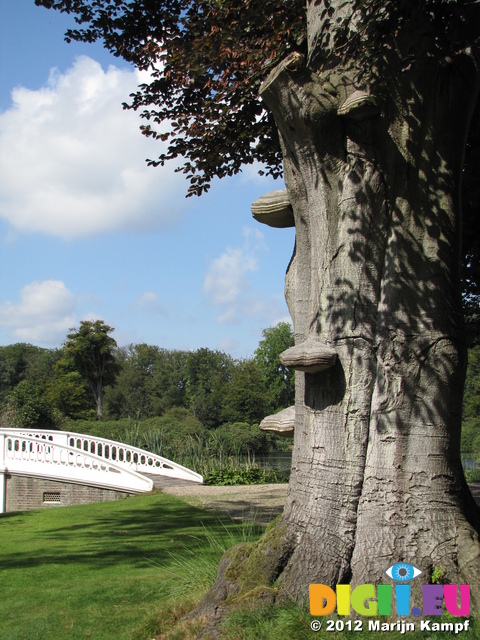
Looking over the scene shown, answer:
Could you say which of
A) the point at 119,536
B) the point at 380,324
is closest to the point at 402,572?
the point at 380,324

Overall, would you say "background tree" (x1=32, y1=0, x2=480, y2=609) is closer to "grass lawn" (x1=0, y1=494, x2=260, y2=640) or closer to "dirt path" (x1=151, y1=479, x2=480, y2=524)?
"grass lawn" (x1=0, y1=494, x2=260, y2=640)

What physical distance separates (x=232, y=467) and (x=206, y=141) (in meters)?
12.9

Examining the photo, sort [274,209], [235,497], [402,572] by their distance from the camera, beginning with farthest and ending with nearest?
[235,497] < [274,209] < [402,572]

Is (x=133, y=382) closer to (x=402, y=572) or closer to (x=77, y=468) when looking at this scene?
(x=77, y=468)

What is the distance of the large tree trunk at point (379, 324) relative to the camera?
4.52 metres

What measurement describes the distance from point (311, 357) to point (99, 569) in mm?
4419

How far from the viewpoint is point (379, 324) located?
4.86 metres

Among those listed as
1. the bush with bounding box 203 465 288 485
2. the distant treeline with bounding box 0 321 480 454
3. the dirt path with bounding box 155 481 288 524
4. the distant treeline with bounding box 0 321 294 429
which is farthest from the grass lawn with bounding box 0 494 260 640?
the distant treeline with bounding box 0 321 294 429

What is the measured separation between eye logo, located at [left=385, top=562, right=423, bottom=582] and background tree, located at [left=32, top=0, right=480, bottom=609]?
6cm

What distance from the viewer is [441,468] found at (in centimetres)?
462

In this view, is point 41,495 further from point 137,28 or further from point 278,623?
point 278,623

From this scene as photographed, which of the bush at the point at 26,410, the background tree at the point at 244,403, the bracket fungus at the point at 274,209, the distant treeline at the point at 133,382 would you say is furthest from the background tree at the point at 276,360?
the bracket fungus at the point at 274,209

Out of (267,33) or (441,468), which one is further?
(267,33)

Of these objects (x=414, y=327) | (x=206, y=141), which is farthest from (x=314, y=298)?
(x=206, y=141)
